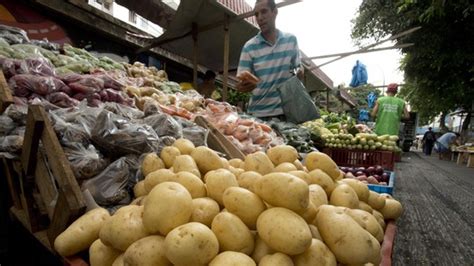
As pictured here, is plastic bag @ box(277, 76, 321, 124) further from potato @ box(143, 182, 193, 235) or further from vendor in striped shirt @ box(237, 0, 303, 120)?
potato @ box(143, 182, 193, 235)

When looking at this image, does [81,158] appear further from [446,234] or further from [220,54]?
[220,54]

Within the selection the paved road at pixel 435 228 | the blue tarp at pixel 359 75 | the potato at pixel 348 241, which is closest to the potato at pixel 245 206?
the potato at pixel 348 241

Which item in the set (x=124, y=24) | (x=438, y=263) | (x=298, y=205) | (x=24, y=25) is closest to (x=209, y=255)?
(x=298, y=205)

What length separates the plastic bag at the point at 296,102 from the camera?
379 centimetres

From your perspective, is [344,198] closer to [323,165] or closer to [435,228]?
[323,165]

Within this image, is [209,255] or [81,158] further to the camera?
[81,158]

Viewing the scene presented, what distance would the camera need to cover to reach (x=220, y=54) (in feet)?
24.8

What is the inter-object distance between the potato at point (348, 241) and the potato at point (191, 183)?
51 centimetres

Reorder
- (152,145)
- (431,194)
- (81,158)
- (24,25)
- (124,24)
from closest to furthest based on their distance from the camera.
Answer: (81,158) → (152,145) → (431,194) → (24,25) → (124,24)

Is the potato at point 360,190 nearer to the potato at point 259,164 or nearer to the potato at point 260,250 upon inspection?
the potato at point 259,164

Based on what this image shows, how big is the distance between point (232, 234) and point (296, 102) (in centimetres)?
307

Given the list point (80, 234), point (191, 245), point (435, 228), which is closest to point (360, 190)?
point (191, 245)

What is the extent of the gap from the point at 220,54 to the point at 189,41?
106 cm

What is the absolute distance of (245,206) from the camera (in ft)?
3.62
